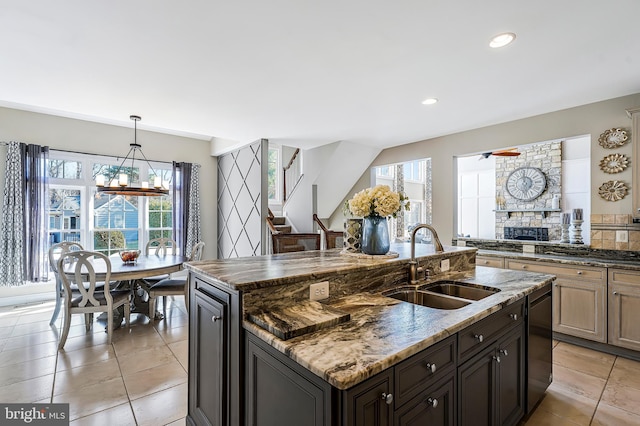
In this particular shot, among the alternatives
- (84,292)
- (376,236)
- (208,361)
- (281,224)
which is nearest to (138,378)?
(84,292)

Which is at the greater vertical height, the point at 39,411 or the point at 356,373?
the point at 356,373

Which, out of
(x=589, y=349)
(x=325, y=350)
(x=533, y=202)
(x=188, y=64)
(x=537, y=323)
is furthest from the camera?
(x=533, y=202)

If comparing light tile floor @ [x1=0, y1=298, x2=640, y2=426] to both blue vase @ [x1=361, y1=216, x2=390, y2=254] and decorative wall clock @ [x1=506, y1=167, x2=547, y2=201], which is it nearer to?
blue vase @ [x1=361, y1=216, x2=390, y2=254]

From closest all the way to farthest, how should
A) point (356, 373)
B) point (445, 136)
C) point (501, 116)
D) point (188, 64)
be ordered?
1. point (356, 373)
2. point (188, 64)
3. point (501, 116)
4. point (445, 136)

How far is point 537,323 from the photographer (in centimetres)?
213

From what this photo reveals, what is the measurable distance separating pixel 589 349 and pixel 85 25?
517cm

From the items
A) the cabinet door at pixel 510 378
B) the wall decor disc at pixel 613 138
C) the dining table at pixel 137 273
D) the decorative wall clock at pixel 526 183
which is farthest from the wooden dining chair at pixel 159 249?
the decorative wall clock at pixel 526 183

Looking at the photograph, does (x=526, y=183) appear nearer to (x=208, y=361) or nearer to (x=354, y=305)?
(x=354, y=305)

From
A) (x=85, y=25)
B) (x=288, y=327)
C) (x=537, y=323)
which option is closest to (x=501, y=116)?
(x=537, y=323)

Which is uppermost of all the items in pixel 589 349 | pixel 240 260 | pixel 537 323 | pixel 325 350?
pixel 240 260

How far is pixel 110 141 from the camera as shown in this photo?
5434mm

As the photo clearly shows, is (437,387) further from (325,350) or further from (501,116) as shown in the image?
(501,116)

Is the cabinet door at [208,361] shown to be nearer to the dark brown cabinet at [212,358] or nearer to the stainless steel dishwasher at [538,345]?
the dark brown cabinet at [212,358]

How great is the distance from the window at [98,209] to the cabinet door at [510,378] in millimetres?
5967
